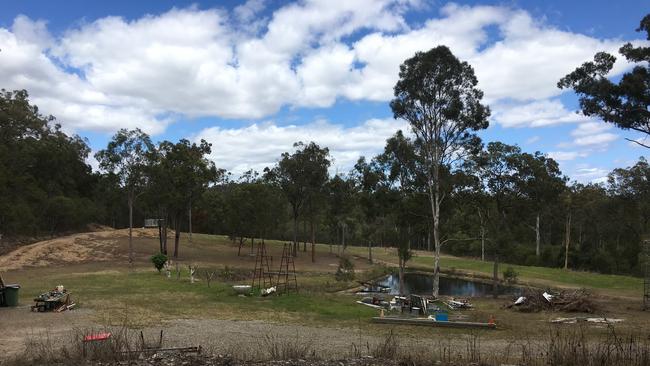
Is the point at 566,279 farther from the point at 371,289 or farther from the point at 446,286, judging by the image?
the point at 371,289

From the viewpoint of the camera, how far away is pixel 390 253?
79188 mm

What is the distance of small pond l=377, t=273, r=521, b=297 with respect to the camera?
4206cm

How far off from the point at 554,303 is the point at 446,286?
2165 cm

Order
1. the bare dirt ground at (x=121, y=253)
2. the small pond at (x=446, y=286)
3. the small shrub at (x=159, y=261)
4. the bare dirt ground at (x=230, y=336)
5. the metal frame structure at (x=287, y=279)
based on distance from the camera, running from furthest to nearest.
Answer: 1. the bare dirt ground at (x=121, y=253)
2. the small pond at (x=446, y=286)
3. the small shrub at (x=159, y=261)
4. the metal frame structure at (x=287, y=279)
5. the bare dirt ground at (x=230, y=336)

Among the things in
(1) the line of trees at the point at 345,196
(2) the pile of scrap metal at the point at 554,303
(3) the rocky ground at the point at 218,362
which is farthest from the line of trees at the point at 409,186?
(3) the rocky ground at the point at 218,362

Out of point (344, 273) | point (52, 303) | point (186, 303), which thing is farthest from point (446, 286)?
point (52, 303)

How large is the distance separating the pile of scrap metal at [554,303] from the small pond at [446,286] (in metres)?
13.3

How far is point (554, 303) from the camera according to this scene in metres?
25.8

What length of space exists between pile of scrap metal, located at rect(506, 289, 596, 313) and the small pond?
13.3 m

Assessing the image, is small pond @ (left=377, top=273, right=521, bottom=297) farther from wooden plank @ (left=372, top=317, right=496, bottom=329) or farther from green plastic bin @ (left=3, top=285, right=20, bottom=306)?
green plastic bin @ (left=3, top=285, right=20, bottom=306)

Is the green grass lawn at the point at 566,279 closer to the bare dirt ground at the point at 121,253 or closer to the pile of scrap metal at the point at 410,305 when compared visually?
the bare dirt ground at the point at 121,253

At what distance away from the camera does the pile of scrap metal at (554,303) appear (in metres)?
24.8

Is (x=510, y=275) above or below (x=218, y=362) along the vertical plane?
below

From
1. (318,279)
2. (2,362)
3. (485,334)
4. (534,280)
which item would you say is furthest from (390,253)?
(2,362)
